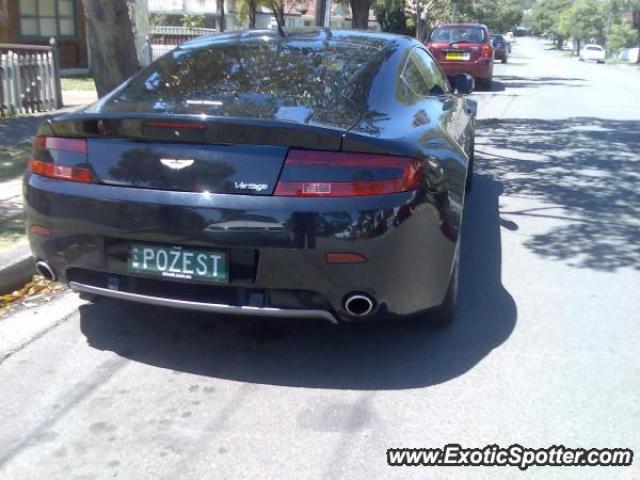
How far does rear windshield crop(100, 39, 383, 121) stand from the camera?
12.3 ft

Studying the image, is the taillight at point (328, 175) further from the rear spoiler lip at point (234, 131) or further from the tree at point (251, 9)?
the tree at point (251, 9)

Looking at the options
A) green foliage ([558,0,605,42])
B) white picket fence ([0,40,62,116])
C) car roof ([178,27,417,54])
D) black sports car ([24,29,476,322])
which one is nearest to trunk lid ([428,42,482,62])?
white picket fence ([0,40,62,116])

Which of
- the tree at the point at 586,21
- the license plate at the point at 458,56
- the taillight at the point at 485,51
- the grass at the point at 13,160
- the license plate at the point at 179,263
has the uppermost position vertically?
the tree at the point at 586,21

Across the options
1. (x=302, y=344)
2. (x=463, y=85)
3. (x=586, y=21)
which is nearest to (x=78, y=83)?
(x=463, y=85)

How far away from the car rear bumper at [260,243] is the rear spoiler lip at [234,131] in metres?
0.25

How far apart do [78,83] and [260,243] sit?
16682 millimetres

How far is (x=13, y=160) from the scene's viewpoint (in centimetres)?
784

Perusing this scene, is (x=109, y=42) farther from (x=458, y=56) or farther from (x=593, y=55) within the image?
(x=593, y=55)

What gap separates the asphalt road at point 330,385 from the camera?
3.03 m

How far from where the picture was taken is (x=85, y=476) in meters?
2.88

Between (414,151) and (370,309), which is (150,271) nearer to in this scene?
(370,309)

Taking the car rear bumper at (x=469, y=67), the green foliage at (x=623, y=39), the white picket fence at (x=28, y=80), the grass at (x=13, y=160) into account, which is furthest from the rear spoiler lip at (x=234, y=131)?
the green foliage at (x=623, y=39)

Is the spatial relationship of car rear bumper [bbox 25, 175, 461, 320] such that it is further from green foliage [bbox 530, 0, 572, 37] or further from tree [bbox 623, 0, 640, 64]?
green foliage [bbox 530, 0, 572, 37]

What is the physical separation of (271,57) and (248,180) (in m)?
1.35
